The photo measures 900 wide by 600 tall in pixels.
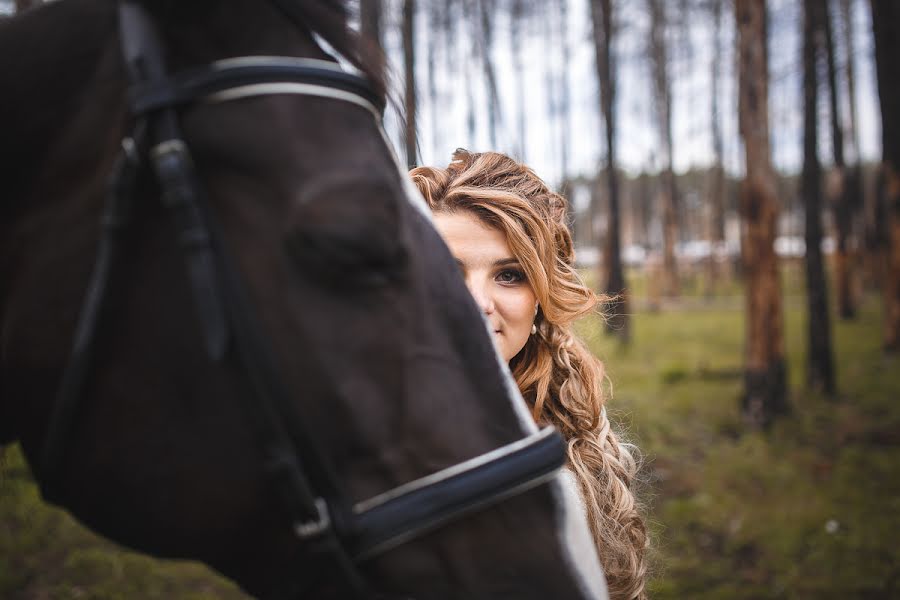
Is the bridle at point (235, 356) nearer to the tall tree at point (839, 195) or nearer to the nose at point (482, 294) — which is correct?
the nose at point (482, 294)

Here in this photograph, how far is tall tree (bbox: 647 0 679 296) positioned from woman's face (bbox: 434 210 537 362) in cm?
1744

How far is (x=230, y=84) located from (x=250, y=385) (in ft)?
1.74

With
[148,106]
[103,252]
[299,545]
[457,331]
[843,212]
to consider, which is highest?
[843,212]

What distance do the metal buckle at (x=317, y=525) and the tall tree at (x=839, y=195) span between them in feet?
45.4

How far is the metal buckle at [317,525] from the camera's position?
0.90 meters

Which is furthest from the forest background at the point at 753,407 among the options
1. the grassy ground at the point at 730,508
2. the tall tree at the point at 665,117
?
the tall tree at the point at 665,117

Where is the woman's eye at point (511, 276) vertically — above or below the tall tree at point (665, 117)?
below

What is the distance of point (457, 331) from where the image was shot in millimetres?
1049

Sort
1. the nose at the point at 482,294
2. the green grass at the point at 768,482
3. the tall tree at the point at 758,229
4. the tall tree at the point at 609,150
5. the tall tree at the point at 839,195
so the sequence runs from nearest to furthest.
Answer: the nose at the point at 482,294 → the green grass at the point at 768,482 → the tall tree at the point at 758,229 → the tall tree at the point at 839,195 → the tall tree at the point at 609,150

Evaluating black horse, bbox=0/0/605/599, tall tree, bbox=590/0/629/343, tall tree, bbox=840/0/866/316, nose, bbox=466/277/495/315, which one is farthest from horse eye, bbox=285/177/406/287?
tall tree, bbox=840/0/866/316

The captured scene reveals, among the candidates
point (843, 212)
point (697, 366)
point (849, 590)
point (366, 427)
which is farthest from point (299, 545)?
point (843, 212)

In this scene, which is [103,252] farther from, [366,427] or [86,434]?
[366,427]

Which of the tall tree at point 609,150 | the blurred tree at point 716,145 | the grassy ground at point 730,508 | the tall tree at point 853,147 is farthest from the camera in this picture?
the blurred tree at point 716,145

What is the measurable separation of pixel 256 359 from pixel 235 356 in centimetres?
4
